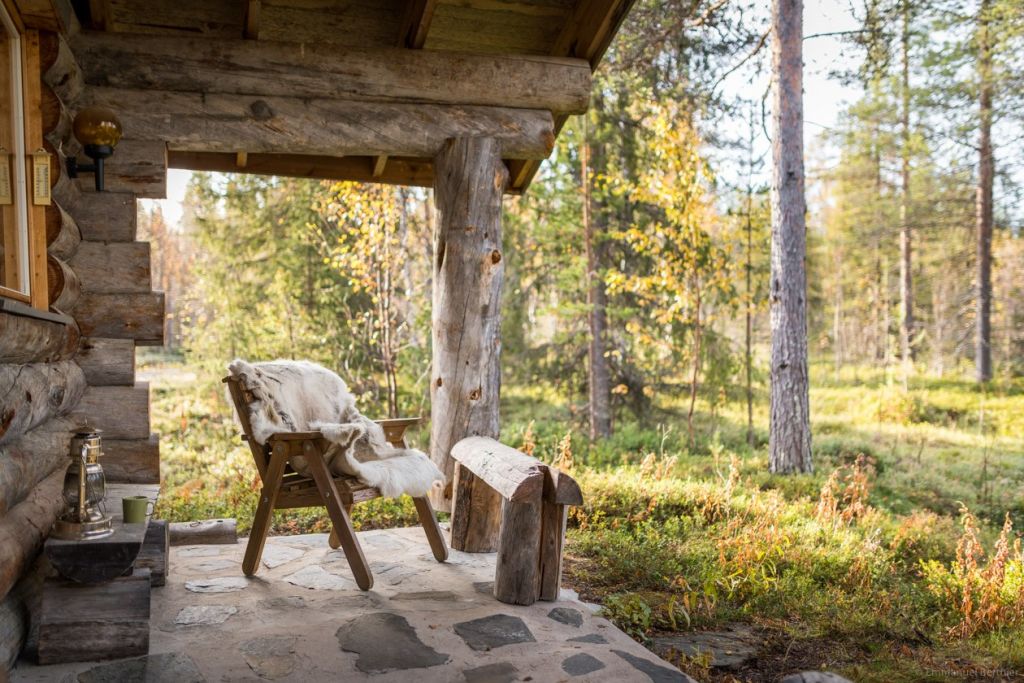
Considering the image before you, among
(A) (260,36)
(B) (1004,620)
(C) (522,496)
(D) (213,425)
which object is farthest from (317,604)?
(D) (213,425)

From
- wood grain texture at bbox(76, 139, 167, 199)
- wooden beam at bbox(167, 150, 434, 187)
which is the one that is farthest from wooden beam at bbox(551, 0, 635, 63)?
wood grain texture at bbox(76, 139, 167, 199)

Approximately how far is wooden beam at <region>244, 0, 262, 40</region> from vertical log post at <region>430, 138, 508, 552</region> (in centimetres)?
113

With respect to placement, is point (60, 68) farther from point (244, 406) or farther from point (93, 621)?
point (93, 621)

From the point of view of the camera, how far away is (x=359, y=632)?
322 centimetres

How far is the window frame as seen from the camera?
3166 mm

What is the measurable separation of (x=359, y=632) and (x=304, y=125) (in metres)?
2.58

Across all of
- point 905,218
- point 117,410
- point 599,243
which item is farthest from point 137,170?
point 905,218

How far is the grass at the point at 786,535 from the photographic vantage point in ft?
12.2

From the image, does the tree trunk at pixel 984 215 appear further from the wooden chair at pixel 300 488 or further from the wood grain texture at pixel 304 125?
the wooden chair at pixel 300 488

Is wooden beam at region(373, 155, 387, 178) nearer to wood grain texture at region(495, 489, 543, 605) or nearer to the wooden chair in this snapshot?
the wooden chair

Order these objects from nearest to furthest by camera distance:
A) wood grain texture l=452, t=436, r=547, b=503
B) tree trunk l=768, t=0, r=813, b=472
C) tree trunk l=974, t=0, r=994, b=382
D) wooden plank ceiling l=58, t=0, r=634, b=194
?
wood grain texture l=452, t=436, r=547, b=503 < wooden plank ceiling l=58, t=0, r=634, b=194 < tree trunk l=768, t=0, r=813, b=472 < tree trunk l=974, t=0, r=994, b=382

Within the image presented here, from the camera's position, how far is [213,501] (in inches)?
246

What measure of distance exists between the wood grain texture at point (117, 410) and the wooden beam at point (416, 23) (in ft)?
7.42

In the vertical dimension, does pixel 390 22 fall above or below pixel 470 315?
above
